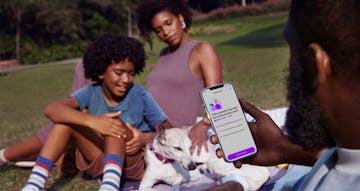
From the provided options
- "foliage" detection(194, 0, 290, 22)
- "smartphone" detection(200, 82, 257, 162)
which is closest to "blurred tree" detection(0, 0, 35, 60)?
"foliage" detection(194, 0, 290, 22)

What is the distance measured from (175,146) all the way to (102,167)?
0.63 metres

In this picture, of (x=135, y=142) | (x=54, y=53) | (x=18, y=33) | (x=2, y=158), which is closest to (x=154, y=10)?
(x=135, y=142)

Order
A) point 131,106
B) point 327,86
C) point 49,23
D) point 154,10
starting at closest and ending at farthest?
point 327,86 → point 131,106 → point 154,10 → point 49,23

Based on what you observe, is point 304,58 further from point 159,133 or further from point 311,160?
point 159,133

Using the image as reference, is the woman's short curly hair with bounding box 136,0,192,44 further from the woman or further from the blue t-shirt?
the blue t-shirt

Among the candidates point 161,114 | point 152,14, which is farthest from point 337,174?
point 152,14

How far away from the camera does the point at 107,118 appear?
133 inches

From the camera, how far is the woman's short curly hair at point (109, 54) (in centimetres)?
380

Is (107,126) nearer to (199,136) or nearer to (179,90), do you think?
(199,136)

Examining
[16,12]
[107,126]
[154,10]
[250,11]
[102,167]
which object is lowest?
[250,11]

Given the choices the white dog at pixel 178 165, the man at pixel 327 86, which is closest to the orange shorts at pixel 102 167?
the white dog at pixel 178 165

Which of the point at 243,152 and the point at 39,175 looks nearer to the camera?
the point at 243,152

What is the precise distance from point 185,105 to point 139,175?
0.70m

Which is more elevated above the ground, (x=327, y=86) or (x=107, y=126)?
(x=327, y=86)
